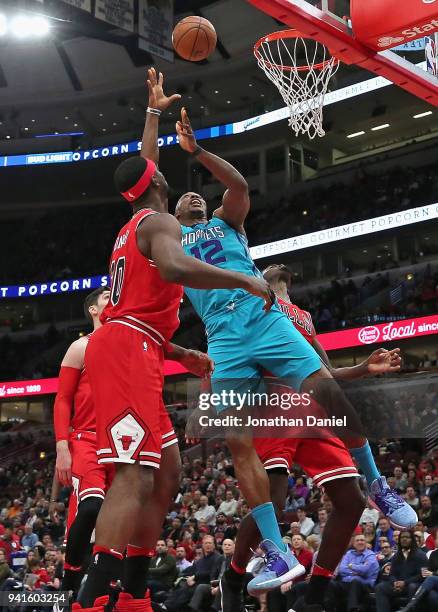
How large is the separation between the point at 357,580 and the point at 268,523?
19.5ft

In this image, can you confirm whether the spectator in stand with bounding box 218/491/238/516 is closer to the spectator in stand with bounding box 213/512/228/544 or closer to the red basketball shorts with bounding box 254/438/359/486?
the spectator in stand with bounding box 213/512/228/544

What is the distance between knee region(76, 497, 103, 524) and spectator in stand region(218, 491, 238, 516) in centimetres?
944

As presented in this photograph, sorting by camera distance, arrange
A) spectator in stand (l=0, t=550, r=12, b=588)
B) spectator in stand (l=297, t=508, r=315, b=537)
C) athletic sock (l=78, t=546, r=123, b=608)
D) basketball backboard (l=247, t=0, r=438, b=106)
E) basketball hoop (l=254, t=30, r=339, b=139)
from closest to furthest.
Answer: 1. athletic sock (l=78, t=546, r=123, b=608)
2. basketball backboard (l=247, t=0, r=438, b=106)
3. basketball hoop (l=254, t=30, r=339, b=139)
4. spectator in stand (l=297, t=508, r=315, b=537)
5. spectator in stand (l=0, t=550, r=12, b=588)

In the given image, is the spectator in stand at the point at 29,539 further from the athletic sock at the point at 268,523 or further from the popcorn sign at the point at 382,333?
the athletic sock at the point at 268,523

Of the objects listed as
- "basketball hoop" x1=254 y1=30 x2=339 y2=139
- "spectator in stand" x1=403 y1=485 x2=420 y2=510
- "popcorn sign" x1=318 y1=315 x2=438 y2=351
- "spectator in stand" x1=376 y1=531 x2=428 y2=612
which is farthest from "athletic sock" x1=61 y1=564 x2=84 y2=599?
"popcorn sign" x1=318 y1=315 x2=438 y2=351

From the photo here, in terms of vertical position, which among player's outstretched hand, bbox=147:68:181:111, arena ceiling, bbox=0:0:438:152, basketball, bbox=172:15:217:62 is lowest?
player's outstretched hand, bbox=147:68:181:111

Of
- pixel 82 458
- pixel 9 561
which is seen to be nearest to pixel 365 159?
pixel 9 561

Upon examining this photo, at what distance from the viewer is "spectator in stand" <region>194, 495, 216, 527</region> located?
1438cm

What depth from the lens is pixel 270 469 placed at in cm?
482

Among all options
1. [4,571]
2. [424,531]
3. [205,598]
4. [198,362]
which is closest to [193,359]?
[198,362]

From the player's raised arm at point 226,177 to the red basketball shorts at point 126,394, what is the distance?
1.26 m

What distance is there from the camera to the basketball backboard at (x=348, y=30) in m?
6.34

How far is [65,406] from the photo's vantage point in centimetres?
518

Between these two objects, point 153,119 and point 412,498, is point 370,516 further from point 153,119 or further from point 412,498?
point 153,119
